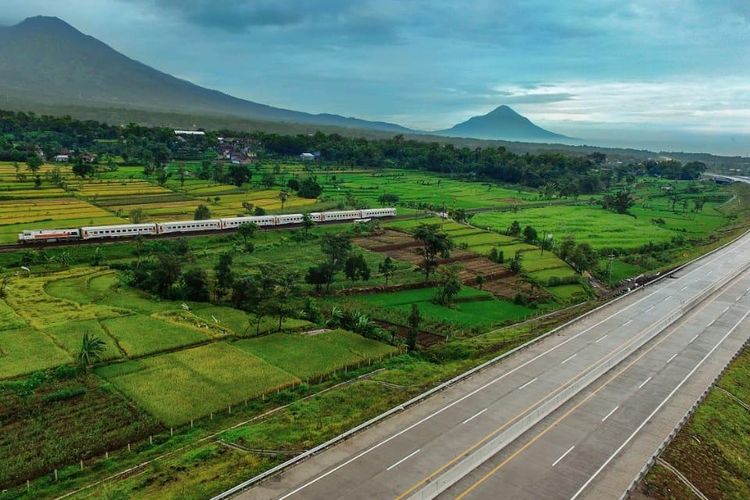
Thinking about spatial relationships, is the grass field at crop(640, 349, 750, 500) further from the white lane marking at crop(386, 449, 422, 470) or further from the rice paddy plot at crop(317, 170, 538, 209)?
the rice paddy plot at crop(317, 170, 538, 209)

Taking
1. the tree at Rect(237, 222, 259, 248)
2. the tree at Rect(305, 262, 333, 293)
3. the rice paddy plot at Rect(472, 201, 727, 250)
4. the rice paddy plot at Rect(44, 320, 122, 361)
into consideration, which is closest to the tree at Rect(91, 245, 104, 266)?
the tree at Rect(237, 222, 259, 248)

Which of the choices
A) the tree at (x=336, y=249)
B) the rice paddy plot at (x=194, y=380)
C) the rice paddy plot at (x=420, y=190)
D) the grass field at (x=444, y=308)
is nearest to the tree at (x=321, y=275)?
the tree at (x=336, y=249)

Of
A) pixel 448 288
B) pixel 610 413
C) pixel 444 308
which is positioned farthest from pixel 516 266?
pixel 610 413

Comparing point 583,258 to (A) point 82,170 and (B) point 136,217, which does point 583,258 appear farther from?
(A) point 82,170

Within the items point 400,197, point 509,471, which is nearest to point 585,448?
point 509,471

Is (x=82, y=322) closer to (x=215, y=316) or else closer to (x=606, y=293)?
(x=215, y=316)

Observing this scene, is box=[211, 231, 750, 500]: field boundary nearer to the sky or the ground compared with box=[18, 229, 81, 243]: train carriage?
nearer to the ground

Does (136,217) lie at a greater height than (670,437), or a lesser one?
greater
